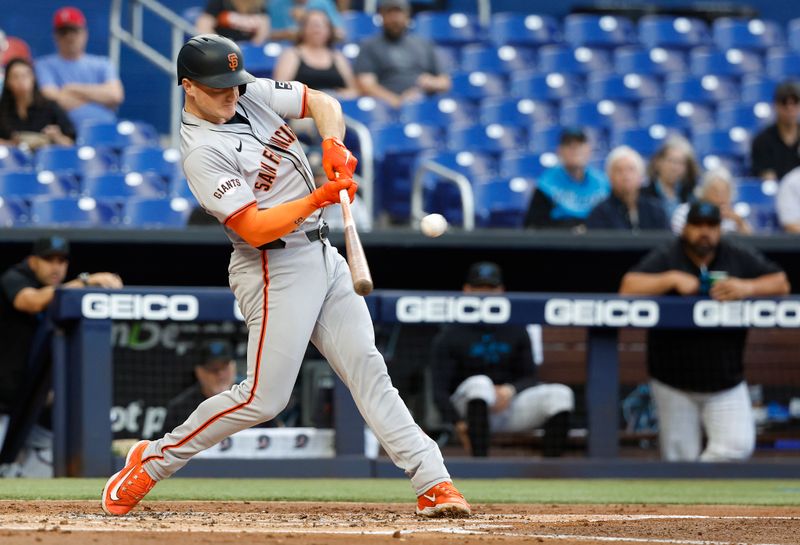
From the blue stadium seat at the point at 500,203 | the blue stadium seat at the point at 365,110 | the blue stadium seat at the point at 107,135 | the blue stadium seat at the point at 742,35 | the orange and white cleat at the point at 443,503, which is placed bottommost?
the orange and white cleat at the point at 443,503

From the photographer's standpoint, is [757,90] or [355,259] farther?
[757,90]

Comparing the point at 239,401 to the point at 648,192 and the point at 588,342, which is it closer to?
the point at 588,342

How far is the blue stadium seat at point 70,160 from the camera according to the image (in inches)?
364

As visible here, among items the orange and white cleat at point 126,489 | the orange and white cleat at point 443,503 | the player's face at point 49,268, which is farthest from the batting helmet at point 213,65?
the player's face at point 49,268

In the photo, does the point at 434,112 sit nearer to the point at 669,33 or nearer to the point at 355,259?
the point at 669,33

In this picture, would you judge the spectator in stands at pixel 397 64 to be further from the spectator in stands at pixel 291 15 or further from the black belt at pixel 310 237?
the black belt at pixel 310 237

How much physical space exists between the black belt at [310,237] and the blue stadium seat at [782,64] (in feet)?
27.4

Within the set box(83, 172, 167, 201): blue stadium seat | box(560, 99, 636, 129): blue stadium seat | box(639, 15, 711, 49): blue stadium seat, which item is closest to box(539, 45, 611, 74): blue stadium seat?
box(560, 99, 636, 129): blue stadium seat

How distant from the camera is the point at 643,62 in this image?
12023 mm

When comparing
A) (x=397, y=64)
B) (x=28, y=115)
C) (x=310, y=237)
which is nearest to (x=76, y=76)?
(x=28, y=115)

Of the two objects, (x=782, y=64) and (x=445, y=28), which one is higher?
(x=445, y=28)

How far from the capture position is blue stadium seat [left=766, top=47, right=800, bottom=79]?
39.8 feet

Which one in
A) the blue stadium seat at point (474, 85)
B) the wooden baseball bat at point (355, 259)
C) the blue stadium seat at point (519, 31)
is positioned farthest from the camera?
the blue stadium seat at point (519, 31)

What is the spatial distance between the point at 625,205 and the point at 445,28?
363 centimetres
